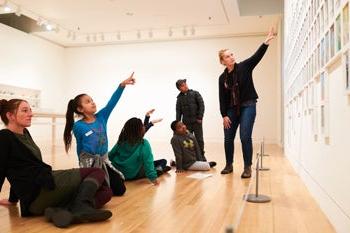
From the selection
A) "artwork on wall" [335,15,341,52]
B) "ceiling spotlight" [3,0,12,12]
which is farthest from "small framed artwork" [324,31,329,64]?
"ceiling spotlight" [3,0,12,12]

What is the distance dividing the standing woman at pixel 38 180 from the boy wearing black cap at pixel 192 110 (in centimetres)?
305

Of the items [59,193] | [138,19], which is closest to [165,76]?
[138,19]

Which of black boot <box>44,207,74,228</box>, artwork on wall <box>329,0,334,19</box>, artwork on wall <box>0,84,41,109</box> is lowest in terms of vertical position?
black boot <box>44,207,74,228</box>

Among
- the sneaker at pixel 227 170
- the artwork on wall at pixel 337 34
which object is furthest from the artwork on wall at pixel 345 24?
the sneaker at pixel 227 170

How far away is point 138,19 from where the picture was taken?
8.79 metres

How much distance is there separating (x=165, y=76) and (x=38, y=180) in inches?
353

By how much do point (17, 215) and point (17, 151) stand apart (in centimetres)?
51

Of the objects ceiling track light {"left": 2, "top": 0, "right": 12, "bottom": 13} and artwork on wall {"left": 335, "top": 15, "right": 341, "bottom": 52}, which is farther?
ceiling track light {"left": 2, "top": 0, "right": 12, "bottom": 13}

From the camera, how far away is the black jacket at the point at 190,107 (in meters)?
5.44

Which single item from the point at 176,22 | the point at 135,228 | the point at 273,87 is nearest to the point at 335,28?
the point at 135,228

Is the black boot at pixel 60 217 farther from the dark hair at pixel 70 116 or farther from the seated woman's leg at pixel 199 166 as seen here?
the seated woman's leg at pixel 199 166

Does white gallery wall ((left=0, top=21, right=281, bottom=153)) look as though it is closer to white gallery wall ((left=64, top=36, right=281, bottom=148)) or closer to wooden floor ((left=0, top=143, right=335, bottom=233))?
white gallery wall ((left=64, top=36, right=281, bottom=148))

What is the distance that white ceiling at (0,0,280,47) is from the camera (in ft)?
25.0

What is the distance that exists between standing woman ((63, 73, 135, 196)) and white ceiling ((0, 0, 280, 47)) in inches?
196
